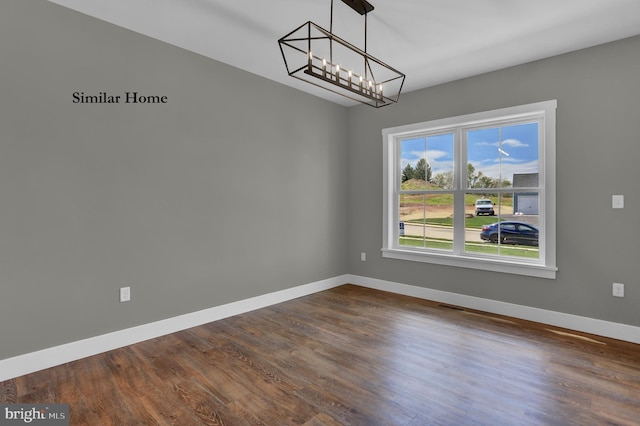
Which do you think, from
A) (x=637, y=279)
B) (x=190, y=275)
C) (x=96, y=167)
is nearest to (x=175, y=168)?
(x=96, y=167)

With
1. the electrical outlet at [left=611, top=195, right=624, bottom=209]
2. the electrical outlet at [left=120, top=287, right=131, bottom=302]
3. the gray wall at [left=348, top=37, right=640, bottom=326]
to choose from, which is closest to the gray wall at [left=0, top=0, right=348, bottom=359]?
the electrical outlet at [left=120, top=287, right=131, bottom=302]

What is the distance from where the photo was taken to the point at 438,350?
2.79 m

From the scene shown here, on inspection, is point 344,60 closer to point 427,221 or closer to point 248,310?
point 427,221

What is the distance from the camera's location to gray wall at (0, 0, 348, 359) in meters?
2.40

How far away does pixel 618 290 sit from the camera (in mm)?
3049

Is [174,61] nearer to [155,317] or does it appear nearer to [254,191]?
[254,191]

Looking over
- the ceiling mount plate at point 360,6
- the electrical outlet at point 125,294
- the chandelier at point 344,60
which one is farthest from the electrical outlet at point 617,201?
the electrical outlet at point 125,294

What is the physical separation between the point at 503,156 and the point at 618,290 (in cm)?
172

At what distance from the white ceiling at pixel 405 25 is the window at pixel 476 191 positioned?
0.71 m

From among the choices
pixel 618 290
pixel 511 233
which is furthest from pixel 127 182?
pixel 618 290

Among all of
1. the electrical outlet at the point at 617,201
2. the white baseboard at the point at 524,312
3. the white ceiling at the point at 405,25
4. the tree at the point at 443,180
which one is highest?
the white ceiling at the point at 405,25

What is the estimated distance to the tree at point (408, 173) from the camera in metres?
4.62

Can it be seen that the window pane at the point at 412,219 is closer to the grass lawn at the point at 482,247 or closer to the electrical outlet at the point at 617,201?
the grass lawn at the point at 482,247

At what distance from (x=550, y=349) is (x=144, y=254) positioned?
371cm
